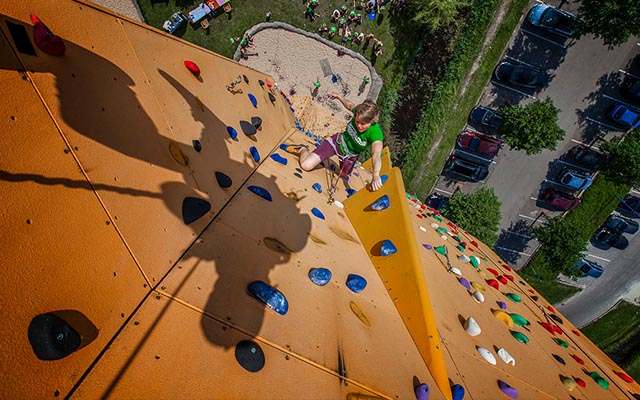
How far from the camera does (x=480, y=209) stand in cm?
1079

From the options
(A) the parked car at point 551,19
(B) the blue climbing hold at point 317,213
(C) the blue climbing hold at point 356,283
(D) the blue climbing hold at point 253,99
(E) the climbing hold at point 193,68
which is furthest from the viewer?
(A) the parked car at point 551,19

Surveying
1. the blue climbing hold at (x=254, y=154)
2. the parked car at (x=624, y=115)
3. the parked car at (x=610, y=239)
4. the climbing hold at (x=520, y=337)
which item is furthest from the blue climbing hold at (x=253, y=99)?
the parked car at (x=610, y=239)

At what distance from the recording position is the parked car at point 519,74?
33.6 ft

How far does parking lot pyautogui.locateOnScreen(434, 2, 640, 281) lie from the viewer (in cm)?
1041

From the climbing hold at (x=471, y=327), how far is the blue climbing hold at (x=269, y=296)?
8.85 feet

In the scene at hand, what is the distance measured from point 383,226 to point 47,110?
12.4 ft

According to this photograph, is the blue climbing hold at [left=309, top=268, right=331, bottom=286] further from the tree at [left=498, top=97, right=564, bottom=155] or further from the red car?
the red car

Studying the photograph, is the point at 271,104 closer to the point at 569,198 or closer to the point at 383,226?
the point at 383,226

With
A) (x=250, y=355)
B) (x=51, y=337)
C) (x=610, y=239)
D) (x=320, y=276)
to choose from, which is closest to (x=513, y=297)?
Result: (x=320, y=276)

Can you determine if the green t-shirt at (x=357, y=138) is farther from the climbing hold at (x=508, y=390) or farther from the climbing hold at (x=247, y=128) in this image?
the climbing hold at (x=508, y=390)

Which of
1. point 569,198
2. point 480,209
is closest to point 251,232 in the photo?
point 480,209

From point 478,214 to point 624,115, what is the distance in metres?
6.81

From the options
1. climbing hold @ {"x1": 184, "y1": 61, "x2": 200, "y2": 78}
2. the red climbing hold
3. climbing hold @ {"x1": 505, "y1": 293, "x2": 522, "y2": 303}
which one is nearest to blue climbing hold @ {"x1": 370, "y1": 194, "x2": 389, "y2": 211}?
climbing hold @ {"x1": 184, "y1": 61, "x2": 200, "y2": 78}

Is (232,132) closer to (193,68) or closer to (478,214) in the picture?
(193,68)
